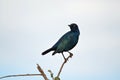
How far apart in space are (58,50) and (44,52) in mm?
689

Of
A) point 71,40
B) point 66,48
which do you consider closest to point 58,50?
point 66,48

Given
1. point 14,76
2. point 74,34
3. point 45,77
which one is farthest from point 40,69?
point 74,34

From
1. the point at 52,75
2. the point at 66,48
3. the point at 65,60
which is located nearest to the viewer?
the point at 52,75

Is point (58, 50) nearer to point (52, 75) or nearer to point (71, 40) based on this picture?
point (71, 40)

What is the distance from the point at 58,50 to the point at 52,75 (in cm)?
293

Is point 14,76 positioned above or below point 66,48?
above

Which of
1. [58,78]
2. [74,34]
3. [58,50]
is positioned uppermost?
[58,78]

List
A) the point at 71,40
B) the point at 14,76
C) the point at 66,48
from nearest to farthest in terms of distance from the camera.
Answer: the point at 14,76
the point at 66,48
the point at 71,40

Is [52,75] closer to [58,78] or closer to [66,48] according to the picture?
[58,78]

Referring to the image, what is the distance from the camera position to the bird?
8.10 m

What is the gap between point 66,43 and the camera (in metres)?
9.45

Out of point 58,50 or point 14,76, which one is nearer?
point 14,76

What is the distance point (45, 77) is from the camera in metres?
4.38

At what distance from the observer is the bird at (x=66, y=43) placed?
26.6 ft
